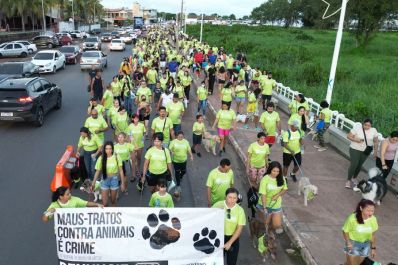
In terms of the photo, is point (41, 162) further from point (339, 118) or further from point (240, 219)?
point (339, 118)

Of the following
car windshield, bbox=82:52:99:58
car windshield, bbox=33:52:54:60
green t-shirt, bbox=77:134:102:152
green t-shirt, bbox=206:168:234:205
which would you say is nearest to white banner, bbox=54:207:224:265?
green t-shirt, bbox=206:168:234:205

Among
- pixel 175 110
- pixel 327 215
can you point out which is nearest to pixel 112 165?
pixel 175 110

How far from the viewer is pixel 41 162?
10.5 metres

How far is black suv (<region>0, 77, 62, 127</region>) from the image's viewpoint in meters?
12.9

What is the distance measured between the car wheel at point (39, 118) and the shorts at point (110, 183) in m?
7.08

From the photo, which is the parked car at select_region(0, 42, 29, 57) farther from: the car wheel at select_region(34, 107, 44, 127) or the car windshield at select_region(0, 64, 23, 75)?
the car wheel at select_region(34, 107, 44, 127)

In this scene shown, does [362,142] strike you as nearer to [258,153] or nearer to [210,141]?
[258,153]

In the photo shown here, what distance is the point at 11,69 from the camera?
21094 millimetres

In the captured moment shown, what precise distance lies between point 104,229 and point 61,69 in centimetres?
2478

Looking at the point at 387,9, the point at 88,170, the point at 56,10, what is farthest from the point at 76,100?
the point at 56,10

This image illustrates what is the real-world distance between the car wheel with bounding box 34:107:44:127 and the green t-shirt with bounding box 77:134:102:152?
561cm

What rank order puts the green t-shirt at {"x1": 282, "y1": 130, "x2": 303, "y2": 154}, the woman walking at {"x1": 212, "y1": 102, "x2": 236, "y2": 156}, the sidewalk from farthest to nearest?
1. the woman walking at {"x1": 212, "y1": 102, "x2": 236, "y2": 156}
2. the green t-shirt at {"x1": 282, "y1": 130, "x2": 303, "y2": 154}
3. the sidewalk

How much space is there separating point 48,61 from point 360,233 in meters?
23.9

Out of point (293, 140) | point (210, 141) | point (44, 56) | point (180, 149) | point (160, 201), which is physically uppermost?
point (293, 140)
